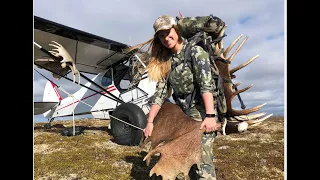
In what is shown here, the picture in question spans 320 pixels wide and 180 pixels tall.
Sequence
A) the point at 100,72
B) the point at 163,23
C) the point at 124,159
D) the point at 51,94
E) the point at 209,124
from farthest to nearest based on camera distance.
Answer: the point at 51,94 < the point at 100,72 < the point at 124,159 < the point at 163,23 < the point at 209,124

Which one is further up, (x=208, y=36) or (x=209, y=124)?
(x=208, y=36)

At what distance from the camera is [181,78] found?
2551 millimetres

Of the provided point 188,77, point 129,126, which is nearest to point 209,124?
point 188,77

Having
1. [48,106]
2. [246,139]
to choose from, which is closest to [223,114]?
[246,139]

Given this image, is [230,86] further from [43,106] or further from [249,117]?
[43,106]

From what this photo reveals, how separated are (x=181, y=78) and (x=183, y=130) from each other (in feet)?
1.83

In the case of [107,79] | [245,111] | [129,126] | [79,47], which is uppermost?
[79,47]

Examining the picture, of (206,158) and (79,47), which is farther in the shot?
(79,47)

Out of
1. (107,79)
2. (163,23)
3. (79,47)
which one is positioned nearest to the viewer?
(163,23)

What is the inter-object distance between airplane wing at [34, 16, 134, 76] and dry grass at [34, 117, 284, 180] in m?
2.12

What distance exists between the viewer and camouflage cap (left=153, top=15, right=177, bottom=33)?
2315 millimetres

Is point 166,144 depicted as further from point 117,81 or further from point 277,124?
point 277,124

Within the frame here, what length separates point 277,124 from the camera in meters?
9.62

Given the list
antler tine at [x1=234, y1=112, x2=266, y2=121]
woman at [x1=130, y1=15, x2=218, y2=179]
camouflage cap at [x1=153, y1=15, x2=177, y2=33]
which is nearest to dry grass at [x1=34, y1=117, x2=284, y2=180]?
antler tine at [x1=234, y1=112, x2=266, y2=121]
